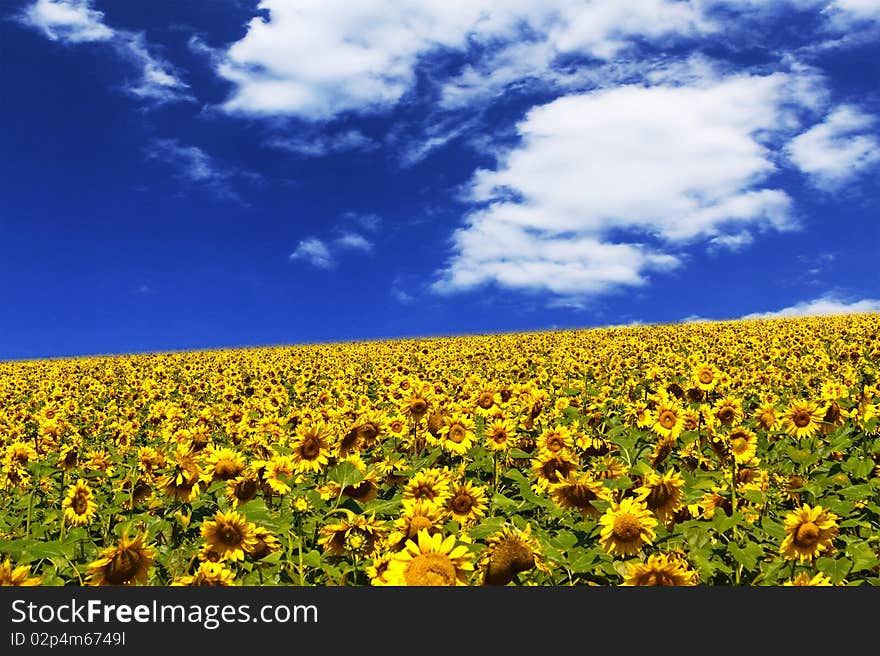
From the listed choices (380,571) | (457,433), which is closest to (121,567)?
(380,571)

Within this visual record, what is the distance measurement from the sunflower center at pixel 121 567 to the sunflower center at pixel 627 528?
3144 mm

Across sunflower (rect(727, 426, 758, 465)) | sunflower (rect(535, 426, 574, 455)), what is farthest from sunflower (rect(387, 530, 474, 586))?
sunflower (rect(727, 426, 758, 465))

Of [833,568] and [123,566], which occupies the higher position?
[123,566]

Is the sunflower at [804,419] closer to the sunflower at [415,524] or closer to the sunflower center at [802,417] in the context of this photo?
the sunflower center at [802,417]

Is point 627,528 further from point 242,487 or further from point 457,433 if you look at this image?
point 457,433

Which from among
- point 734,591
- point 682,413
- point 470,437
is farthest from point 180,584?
point 682,413

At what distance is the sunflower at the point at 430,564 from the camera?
361 centimetres

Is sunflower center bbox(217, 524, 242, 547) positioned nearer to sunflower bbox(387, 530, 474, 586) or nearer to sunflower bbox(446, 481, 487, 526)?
sunflower bbox(446, 481, 487, 526)

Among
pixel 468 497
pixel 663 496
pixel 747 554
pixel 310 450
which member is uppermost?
pixel 310 450

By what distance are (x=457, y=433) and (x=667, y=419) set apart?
262 centimetres

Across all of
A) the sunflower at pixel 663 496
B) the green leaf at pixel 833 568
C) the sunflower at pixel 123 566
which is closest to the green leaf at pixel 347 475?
the sunflower at pixel 123 566

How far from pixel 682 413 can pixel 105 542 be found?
667cm

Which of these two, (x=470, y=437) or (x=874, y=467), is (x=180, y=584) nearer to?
(x=470, y=437)

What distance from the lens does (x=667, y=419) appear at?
8.62m
